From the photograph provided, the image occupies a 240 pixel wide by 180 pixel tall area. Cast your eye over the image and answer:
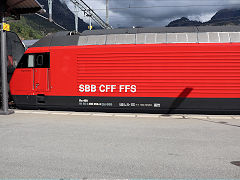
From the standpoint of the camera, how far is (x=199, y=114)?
26.6ft

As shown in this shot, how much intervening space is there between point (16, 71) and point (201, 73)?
7.19 m

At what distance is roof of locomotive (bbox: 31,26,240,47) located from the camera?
773 cm

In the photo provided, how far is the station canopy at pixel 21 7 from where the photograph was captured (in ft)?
28.6

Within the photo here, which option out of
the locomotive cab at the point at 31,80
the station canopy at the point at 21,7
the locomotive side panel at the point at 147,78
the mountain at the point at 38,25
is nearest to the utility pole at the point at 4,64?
the locomotive cab at the point at 31,80

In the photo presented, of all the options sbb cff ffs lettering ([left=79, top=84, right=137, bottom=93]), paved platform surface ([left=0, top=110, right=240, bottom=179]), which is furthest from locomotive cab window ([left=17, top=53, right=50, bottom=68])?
paved platform surface ([left=0, top=110, right=240, bottom=179])

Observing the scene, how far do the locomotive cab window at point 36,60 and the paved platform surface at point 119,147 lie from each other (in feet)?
7.75

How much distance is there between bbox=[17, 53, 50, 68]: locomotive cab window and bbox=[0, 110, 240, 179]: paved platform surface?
236 cm

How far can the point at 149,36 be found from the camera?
805cm

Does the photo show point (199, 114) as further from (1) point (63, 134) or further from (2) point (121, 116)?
(1) point (63, 134)

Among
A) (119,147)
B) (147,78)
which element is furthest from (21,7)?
(119,147)

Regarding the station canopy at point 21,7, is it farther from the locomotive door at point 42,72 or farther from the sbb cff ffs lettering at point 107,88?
the sbb cff ffs lettering at point 107,88

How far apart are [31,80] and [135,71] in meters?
4.17

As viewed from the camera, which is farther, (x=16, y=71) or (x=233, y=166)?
(x=16, y=71)

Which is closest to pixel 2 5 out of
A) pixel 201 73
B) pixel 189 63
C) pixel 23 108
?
pixel 23 108
